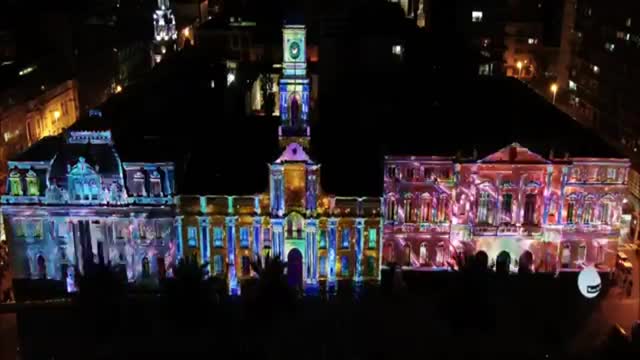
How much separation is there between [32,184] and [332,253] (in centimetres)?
3295

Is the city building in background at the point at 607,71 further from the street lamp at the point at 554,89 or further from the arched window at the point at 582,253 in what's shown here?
the arched window at the point at 582,253

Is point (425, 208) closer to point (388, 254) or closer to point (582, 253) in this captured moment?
point (388, 254)

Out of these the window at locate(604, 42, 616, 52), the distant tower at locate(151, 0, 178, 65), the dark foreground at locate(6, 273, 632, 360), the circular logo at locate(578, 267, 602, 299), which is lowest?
the dark foreground at locate(6, 273, 632, 360)

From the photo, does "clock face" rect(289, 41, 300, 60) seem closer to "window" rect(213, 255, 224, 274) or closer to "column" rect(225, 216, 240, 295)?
"column" rect(225, 216, 240, 295)

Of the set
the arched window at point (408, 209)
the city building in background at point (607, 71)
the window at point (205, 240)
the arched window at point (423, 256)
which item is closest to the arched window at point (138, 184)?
the window at point (205, 240)

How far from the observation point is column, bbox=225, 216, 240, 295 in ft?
265

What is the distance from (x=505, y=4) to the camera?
474 ft

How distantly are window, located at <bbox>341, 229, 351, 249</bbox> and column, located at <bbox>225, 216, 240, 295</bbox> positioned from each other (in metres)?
11.7

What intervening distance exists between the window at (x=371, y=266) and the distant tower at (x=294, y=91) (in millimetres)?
14324

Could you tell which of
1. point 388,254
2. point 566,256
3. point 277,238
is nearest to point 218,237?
point 277,238

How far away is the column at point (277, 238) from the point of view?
80000 millimetres

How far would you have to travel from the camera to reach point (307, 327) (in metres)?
72.4

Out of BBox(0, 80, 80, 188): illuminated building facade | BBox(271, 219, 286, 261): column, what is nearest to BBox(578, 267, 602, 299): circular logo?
BBox(271, 219, 286, 261): column

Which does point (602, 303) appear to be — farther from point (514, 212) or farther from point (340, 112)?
point (340, 112)
